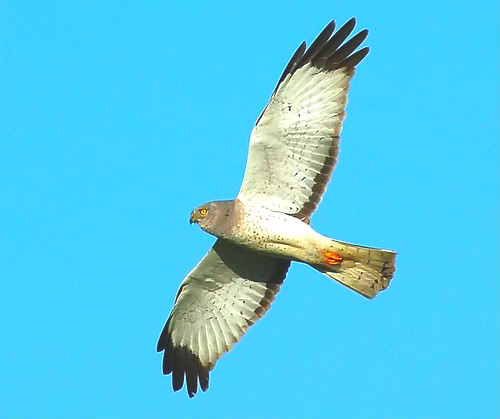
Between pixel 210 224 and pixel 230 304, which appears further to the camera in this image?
pixel 230 304

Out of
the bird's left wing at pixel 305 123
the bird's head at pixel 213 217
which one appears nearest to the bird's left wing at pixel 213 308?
the bird's head at pixel 213 217

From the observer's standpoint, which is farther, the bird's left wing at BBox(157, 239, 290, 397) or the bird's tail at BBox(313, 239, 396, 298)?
the bird's left wing at BBox(157, 239, 290, 397)

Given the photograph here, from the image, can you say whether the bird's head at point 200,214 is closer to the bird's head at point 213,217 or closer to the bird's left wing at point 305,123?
the bird's head at point 213,217

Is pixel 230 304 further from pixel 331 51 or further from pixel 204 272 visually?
pixel 331 51

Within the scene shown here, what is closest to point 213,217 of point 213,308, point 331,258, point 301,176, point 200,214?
point 200,214

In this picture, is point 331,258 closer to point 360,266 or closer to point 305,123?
point 360,266

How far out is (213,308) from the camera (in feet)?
55.3

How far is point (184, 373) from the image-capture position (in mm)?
17094

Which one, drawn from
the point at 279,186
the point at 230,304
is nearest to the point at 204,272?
the point at 230,304

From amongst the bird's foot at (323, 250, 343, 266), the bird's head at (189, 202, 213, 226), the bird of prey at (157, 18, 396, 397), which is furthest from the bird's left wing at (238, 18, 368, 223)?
the bird's foot at (323, 250, 343, 266)

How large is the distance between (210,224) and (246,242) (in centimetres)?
53

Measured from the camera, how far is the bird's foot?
1531cm

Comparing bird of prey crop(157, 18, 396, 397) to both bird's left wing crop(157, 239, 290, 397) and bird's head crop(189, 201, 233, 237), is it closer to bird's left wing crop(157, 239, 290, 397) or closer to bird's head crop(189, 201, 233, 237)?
bird's head crop(189, 201, 233, 237)

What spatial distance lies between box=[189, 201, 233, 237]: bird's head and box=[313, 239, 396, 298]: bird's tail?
4.48 ft
